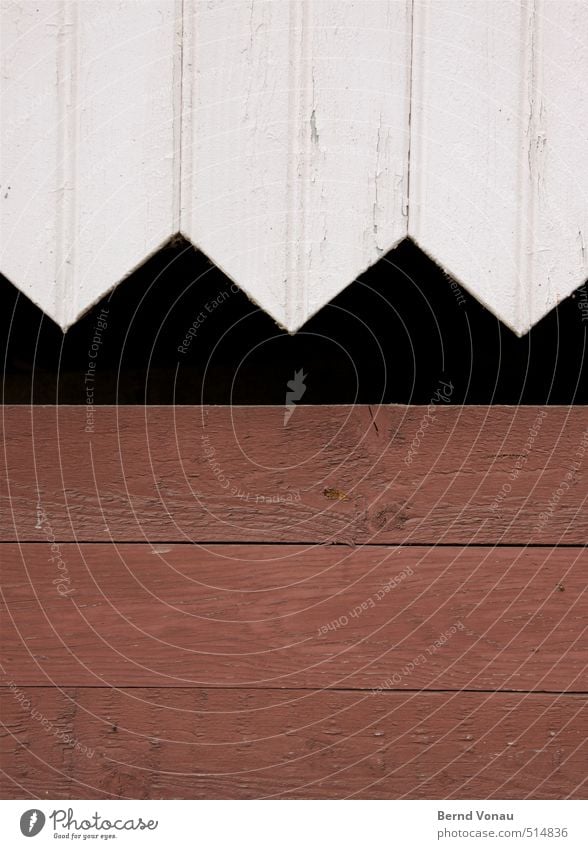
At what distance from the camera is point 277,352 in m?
1.12

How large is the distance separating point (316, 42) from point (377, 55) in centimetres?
6

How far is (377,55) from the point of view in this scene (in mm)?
1024

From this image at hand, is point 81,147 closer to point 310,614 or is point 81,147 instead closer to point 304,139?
point 304,139

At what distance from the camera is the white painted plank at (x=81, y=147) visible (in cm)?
103

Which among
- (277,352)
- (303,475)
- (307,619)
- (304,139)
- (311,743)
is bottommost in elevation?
(311,743)

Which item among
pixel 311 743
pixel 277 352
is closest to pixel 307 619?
pixel 311 743

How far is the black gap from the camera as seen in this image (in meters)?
1.11

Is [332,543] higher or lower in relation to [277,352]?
lower

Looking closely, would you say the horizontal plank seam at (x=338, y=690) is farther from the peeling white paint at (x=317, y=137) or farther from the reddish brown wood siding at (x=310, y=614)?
the peeling white paint at (x=317, y=137)

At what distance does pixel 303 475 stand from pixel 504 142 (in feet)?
1.31

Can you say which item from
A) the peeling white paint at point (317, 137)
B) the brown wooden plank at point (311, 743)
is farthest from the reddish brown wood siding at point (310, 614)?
the peeling white paint at point (317, 137)

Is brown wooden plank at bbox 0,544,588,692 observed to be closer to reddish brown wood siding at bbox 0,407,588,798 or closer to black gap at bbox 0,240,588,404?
reddish brown wood siding at bbox 0,407,588,798

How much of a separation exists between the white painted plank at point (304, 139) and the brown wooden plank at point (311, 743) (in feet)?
1.33

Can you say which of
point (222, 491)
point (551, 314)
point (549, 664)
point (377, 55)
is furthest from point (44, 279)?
point (549, 664)
